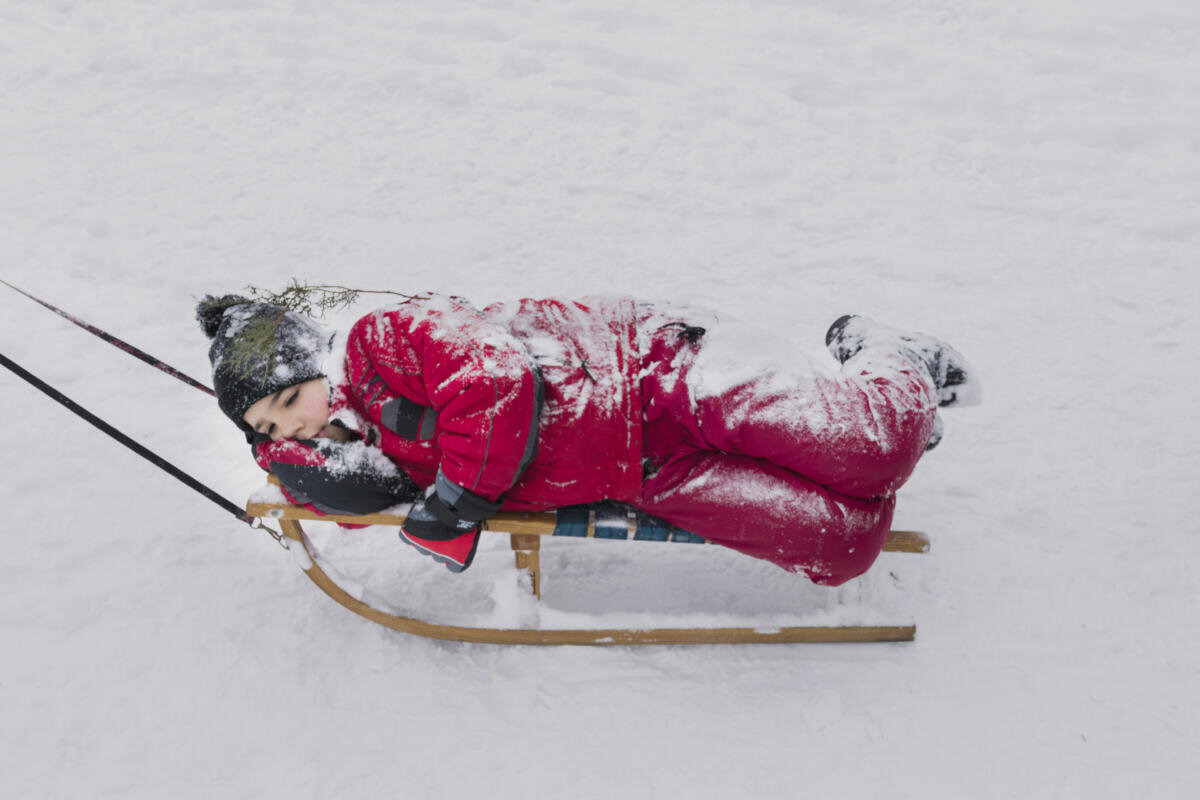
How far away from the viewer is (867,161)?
4.23 m

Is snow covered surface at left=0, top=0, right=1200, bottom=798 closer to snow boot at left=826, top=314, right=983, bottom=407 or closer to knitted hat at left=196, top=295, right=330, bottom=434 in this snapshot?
Result: snow boot at left=826, top=314, right=983, bottom=407

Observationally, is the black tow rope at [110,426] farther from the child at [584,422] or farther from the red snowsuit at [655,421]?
the red snowsuit at [655,421]

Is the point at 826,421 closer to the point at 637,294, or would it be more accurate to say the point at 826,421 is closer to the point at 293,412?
the point at 293,412

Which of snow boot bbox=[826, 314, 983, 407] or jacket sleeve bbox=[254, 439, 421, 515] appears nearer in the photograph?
jacket sleeve bbox=[254, 439, 421, 515]

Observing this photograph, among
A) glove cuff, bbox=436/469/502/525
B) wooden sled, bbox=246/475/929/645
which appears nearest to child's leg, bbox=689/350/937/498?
wooden sled, bbox=246/475/929/645

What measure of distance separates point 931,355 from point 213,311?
75.3 inches

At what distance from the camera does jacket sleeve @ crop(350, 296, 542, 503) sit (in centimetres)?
206

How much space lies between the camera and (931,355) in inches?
95.7

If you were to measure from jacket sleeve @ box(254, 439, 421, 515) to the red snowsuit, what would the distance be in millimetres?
25

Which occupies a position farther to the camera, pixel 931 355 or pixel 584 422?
pixel 931 355

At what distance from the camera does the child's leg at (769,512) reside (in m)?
2.23

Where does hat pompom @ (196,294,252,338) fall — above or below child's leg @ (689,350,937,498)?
above

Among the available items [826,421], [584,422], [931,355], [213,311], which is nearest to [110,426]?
[213,311]

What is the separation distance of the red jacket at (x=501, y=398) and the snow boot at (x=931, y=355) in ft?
2.14
